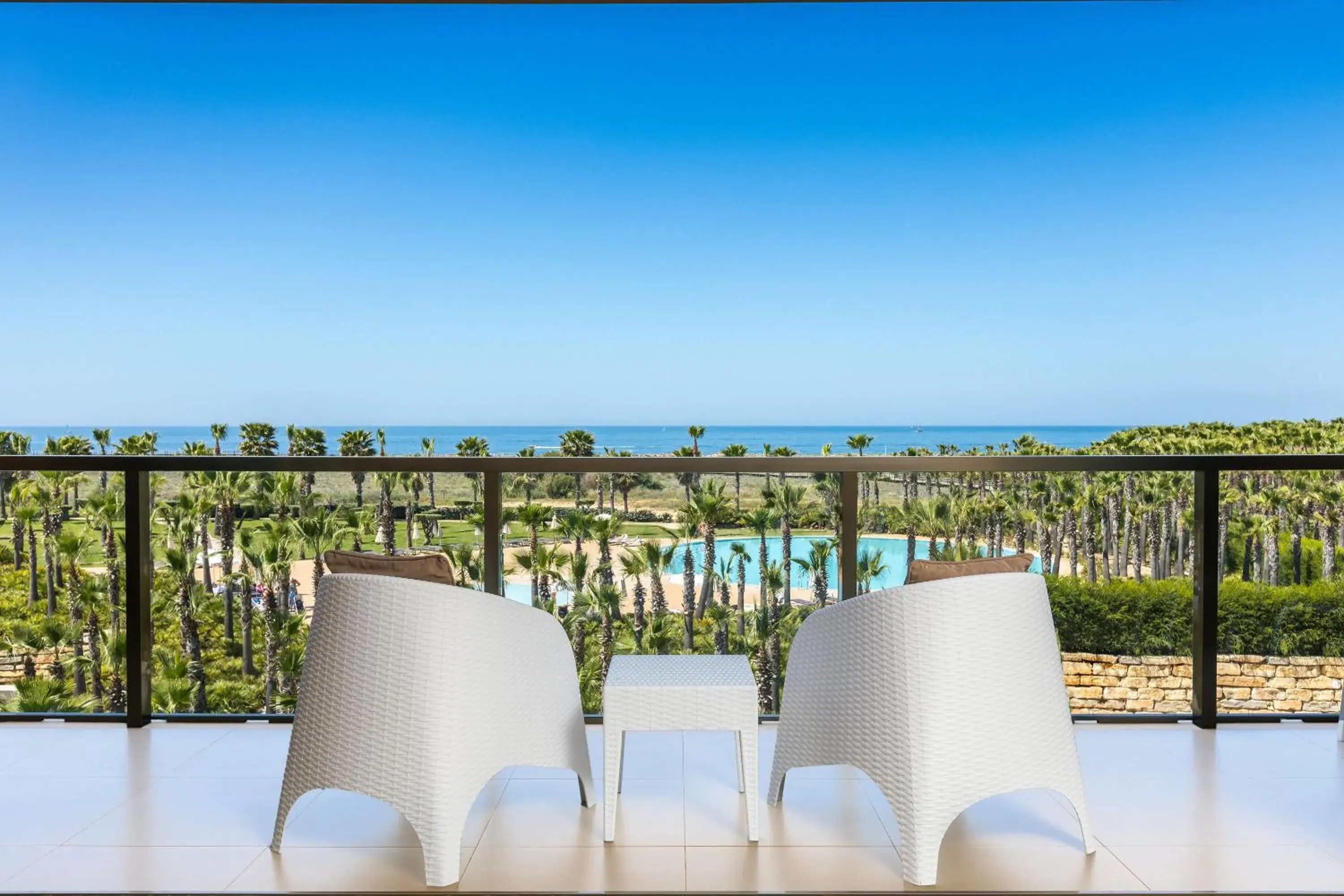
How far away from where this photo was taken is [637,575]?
3648 millimetres

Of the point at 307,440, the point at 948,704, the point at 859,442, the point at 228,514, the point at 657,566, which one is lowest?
the point at 948,704

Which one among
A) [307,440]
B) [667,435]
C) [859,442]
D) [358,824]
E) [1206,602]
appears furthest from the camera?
[667,435]

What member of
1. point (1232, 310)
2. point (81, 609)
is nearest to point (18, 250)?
point (81, 609)

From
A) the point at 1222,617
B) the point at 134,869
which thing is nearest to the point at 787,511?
the point at 1222,617

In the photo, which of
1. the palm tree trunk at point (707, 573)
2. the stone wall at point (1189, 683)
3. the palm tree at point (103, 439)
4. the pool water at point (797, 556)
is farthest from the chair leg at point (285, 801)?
the palm tree at point (103, 439)

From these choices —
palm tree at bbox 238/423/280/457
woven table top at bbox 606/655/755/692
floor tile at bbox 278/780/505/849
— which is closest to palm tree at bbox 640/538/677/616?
woven table top at bbox 606/655/755/692

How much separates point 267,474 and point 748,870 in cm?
243

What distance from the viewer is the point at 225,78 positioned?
19.6 meters

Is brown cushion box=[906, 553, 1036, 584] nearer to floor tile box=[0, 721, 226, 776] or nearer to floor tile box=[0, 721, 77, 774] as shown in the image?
floor tile box=[0, 721, 226, 776]

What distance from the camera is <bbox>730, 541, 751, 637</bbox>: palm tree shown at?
358 centimetres

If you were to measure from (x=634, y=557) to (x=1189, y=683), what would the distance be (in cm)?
217

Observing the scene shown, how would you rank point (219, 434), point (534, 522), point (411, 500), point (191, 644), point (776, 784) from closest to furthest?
point (776, 784)
point (534, 522)
point (411, 500)
point (191, 644)
point (219, 434)

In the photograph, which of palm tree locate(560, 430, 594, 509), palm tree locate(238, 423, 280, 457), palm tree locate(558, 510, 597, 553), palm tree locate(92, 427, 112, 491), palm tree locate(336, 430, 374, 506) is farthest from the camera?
palm tree locate(238, 423, 280, 457)

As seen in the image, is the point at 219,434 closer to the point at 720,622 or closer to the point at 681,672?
the point at 720,622
